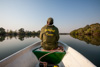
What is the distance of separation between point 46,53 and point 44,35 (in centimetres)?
93

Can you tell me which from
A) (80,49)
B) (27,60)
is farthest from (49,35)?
(80,49)

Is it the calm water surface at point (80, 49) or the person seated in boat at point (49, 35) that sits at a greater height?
the person seated in boat at point (49, 35)

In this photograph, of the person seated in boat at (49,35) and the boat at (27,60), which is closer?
the boat at (27,60)

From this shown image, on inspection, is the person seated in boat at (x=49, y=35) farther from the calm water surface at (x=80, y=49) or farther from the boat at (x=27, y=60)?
the calm water surface at (x=80, y=49)

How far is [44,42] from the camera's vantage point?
13.0 ft

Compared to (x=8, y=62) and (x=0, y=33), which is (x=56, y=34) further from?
(x=0, y=33)

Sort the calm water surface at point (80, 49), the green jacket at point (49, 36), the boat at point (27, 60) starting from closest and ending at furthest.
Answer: the boat at point (27, 60), the green jacket at point (49, 36), the calm water surface at point (80, 49)

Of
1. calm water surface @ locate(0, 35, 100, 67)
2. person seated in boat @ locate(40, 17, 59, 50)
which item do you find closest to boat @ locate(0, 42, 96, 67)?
person seated in boat @ locate(40, 17, 59, 50)

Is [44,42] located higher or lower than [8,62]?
higher

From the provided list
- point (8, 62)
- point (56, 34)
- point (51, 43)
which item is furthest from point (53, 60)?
point (8, 62)

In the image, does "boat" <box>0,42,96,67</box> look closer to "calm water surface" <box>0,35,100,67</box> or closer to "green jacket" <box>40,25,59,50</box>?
"green jacket" <box>40,25,59,50</box>

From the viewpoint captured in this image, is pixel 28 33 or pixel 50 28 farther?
pixel 28 33

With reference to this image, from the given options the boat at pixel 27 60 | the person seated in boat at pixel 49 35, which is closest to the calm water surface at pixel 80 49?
the boat at pixel 27 60

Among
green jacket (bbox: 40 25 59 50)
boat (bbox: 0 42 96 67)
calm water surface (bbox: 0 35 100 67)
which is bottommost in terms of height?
calm water surface (bbox: 0 35 100 67)
